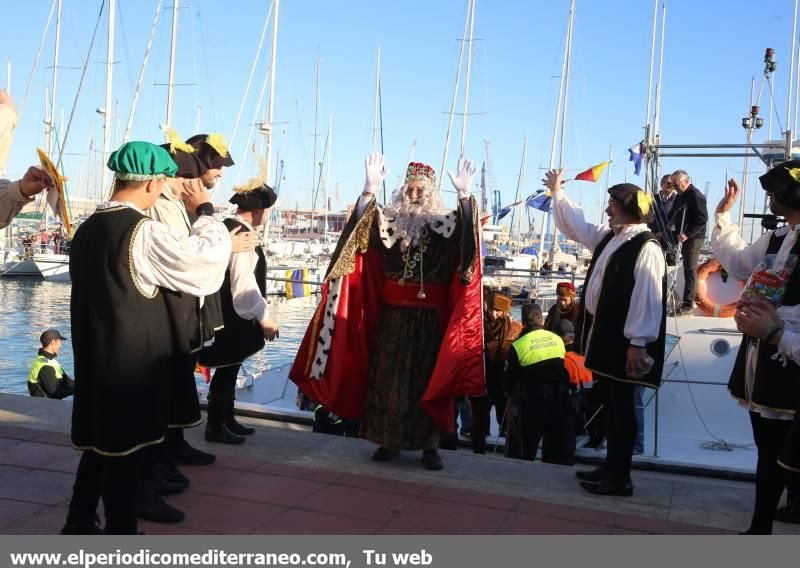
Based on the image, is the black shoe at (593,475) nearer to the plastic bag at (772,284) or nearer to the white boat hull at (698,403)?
the plastic bag at (772,284)

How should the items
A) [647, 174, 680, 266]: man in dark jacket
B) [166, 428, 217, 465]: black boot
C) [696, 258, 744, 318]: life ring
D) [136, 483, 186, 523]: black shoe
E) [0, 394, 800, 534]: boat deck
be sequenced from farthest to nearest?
[696, 258, 744, 318]: life ring, [647, 174, 680, 266]: man in dark jacket, [166, 428, 217, 465]: black boot, [0, 394, 800, 534]: boat deck, [136, 483, 186, 523]: black shoe

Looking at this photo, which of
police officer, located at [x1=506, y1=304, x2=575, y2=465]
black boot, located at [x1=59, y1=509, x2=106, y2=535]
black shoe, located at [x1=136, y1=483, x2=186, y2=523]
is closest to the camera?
black boot, located at [x1=59, y1=509, x2=106, y2=535]

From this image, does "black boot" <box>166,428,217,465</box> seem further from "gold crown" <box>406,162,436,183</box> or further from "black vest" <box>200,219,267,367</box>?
"gold crown" <box>406,162,436,183</box>

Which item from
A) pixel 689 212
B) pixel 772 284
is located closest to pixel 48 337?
pixel 689 212

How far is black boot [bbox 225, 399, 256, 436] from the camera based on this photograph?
5551 millimetres

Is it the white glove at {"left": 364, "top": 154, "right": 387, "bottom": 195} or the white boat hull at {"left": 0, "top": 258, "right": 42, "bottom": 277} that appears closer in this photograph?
the white glove at {"left": 364, "top": 154, "right": 387, "bottom": 195}

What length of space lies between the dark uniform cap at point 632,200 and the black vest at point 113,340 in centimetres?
266

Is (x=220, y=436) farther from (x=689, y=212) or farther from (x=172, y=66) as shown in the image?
(x=172, y=66)

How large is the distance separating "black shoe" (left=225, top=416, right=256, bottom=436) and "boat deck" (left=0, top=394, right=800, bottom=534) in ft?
0.51

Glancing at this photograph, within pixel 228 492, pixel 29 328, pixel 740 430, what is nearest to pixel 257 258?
pixel 228 492

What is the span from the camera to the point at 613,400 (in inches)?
182

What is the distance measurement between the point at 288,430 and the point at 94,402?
2673 millimetres

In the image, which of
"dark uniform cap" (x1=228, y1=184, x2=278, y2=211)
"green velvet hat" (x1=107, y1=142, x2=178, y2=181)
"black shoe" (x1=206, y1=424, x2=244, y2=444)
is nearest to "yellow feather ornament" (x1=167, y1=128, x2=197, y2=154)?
"dark uniform cap" (x1=228, y1=184, x2=278, y2=211)

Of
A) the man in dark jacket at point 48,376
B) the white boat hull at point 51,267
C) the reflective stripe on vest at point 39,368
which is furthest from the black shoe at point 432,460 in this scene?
the white boat hull at point 51,267
